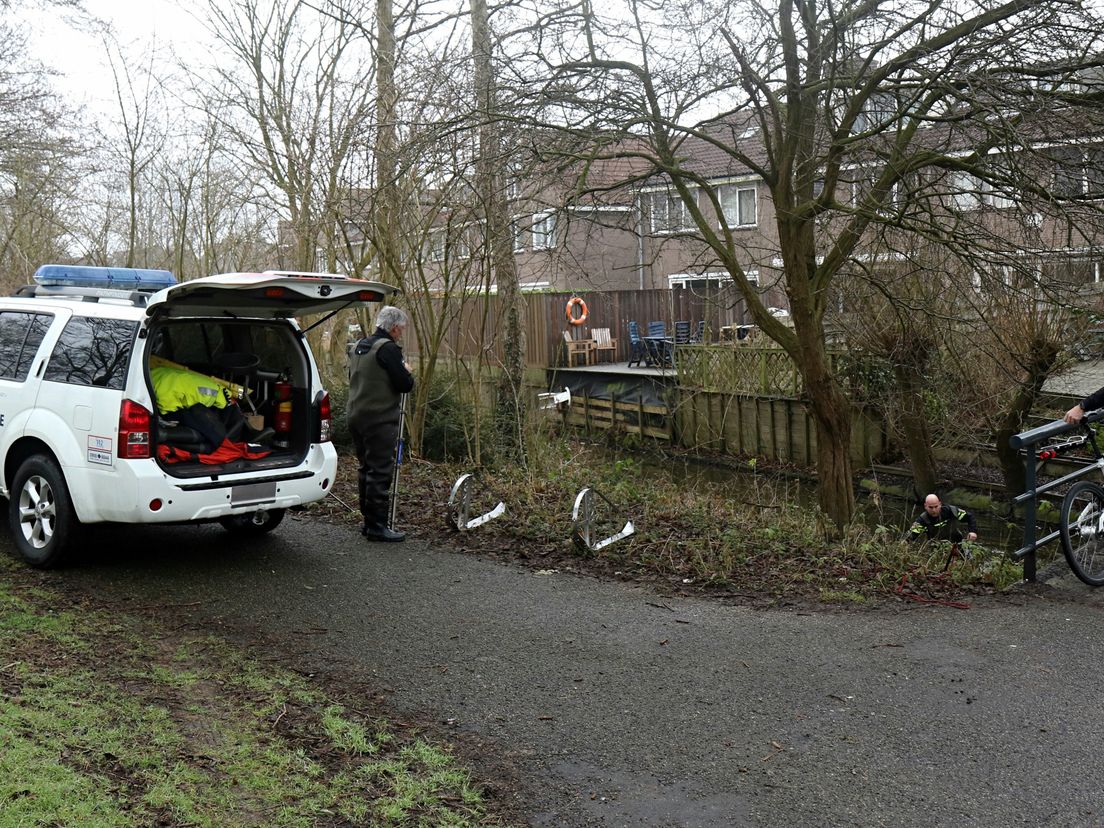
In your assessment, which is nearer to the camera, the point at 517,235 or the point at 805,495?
the point at 517,235

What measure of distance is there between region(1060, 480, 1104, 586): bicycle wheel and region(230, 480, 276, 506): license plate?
5261 mm

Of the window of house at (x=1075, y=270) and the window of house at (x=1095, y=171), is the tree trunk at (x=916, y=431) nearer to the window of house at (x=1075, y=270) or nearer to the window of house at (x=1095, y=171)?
the window of house at (x=1075, y=270)

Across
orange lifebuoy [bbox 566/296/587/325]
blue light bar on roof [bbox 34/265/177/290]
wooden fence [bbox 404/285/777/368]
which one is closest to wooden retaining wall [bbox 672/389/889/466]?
wooden fence [bbox 404/285/777/368]

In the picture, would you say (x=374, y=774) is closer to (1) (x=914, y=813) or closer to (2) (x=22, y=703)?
(2) (x=22, y=703)

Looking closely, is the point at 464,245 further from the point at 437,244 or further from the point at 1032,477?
the point at 1032,477

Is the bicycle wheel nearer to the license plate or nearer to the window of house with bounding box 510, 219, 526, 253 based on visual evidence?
the license plate

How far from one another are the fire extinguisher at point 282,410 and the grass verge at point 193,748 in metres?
2.42

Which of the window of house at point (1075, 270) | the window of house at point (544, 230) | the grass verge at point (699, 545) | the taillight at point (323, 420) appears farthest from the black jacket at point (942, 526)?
the taillight at point (323, 420)

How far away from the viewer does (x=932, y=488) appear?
1914 centimetres

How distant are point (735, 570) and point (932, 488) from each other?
509 inches

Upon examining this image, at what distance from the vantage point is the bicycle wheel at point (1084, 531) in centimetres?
685

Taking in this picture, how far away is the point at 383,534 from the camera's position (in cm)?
851

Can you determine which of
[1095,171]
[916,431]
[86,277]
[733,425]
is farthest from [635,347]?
[86,277]

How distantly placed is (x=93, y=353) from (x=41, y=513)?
45.6 inches
